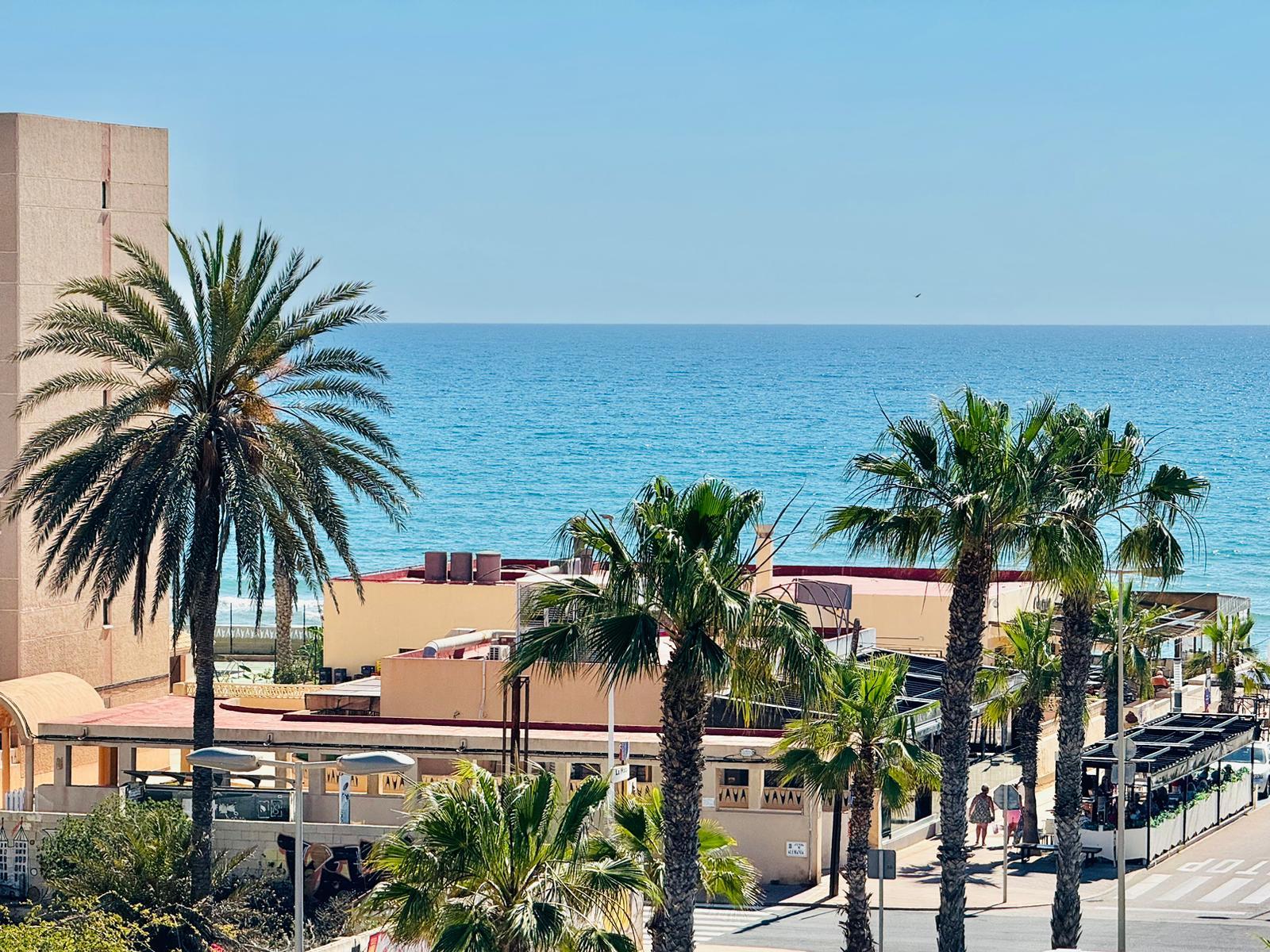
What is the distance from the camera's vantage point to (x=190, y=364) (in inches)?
1364

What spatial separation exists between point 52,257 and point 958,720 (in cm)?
2384

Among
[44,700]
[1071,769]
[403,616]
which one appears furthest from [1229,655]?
[44,700]

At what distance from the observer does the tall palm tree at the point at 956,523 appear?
29703 millimetres

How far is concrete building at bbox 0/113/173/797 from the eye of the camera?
42.9 meters

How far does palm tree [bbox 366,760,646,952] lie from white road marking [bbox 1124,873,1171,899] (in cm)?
1885

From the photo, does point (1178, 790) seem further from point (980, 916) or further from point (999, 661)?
point (980, 916)

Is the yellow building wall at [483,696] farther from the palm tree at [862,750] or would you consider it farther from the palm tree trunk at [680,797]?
the palm tree trunk at [680,797]

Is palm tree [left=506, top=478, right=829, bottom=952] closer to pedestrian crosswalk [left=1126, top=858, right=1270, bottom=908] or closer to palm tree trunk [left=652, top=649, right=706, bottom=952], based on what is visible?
palm tree trunk [left=652, top=649, right=706, bottom=952]

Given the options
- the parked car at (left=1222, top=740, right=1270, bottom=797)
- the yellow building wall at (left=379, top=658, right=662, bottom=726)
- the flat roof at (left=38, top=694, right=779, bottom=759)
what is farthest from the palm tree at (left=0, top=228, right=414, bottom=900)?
the parked car at (left=1222, top=740, right=1270, bottom=797)

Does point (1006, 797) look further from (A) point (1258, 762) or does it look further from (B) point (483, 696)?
(A) point (1258, 762)

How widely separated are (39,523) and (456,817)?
51.4 feet

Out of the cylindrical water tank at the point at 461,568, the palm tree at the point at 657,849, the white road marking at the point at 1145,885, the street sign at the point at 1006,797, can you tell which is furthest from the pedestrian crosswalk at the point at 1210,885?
the cylindrical water tank at the point at 461,568

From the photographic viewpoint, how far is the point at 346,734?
3916 centimetres

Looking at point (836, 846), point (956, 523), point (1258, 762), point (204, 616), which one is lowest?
point (836, 846)
